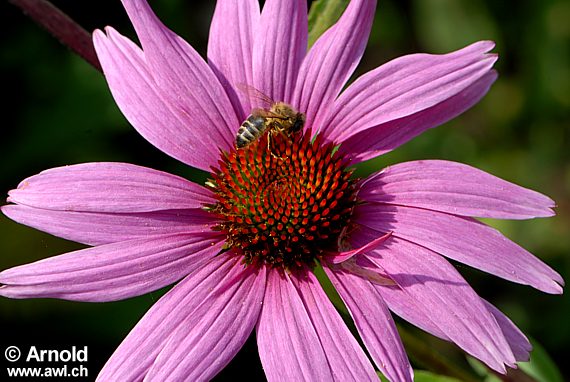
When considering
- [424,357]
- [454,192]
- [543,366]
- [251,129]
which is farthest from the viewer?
[543,366]

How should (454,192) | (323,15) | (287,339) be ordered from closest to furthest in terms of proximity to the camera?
(287,339)
(454,192)
(323,15)

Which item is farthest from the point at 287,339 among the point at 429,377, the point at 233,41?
the point at 233,41

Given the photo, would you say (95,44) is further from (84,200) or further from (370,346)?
(370,346)

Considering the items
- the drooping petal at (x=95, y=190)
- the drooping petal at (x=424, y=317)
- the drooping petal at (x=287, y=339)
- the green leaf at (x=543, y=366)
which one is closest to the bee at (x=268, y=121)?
the drooping petal at (x=95, y=190)

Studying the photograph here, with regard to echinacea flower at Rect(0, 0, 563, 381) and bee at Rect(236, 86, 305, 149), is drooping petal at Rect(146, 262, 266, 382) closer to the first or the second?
echinacea flower at Rect(0, 0, 563, 381)

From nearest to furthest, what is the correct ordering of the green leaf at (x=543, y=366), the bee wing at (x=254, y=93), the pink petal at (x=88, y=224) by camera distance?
the pink petal at (x=88, y=224)
the bee wing at (x=254, y=93)
the green leaf at (x=543, y=366)

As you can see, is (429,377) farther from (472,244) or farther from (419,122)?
(419,122)

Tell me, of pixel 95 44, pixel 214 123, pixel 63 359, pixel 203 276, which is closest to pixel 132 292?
pixel 203 276

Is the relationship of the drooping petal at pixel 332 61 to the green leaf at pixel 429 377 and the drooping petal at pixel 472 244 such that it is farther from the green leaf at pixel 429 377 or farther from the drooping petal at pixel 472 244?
the green leaf at pixel 429 377
